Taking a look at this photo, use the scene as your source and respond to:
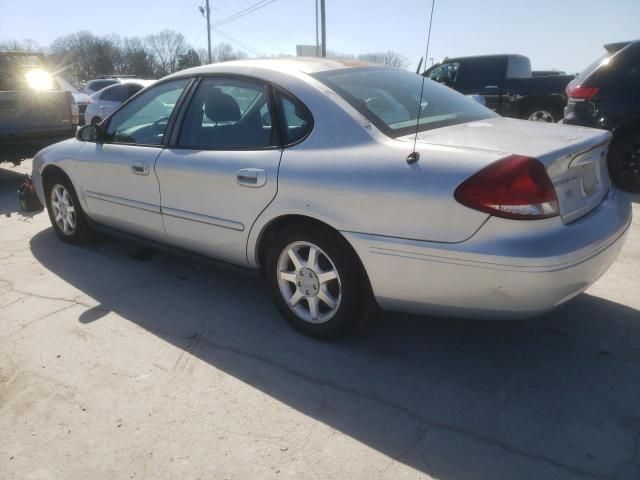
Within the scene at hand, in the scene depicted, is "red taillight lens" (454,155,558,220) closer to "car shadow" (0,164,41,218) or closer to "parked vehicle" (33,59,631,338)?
"parked vehicle" (33,59,631,338)

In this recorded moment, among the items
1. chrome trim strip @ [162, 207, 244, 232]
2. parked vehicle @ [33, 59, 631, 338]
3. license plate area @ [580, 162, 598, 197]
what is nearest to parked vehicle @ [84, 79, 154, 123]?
parked vehicle @ [33, 59, 631, 338]

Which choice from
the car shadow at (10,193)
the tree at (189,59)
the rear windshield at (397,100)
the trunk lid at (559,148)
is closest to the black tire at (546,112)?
the rear windshield at (397,100)

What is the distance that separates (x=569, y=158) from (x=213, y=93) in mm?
2193

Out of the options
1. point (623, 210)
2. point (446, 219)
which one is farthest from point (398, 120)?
point (623, 210)

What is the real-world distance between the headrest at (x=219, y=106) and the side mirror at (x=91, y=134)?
1135 mm

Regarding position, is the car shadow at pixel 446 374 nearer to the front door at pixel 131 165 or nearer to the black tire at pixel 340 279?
the black tire at pixel 340 279

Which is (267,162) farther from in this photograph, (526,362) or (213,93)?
Result: (526,362)

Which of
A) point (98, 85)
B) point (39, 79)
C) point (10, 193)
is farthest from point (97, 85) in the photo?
point (10, 193)

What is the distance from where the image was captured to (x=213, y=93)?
11.1ft

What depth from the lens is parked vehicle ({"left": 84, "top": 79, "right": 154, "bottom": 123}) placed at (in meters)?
12.0

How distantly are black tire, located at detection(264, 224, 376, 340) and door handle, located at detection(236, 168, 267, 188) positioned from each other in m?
0.30

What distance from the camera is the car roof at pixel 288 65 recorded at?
3046 millimetres

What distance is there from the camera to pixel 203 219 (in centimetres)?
323

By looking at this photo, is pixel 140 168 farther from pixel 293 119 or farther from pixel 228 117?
pixel 293 119
